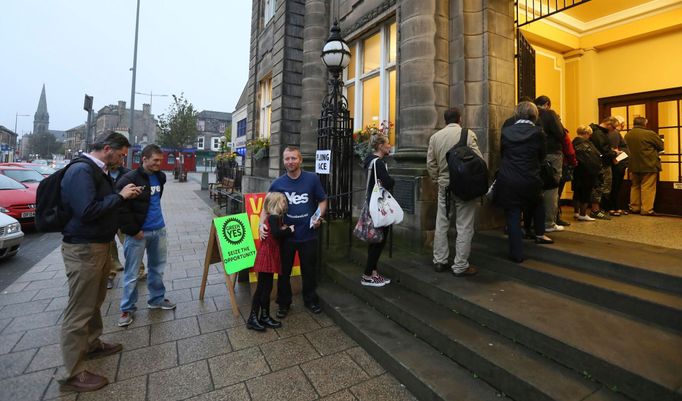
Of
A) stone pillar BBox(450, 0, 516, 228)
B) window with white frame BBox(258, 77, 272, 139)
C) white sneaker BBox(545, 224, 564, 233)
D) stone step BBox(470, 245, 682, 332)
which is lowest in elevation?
stone step BBox(470, 245, 682, 332)

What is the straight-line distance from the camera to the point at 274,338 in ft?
12.3

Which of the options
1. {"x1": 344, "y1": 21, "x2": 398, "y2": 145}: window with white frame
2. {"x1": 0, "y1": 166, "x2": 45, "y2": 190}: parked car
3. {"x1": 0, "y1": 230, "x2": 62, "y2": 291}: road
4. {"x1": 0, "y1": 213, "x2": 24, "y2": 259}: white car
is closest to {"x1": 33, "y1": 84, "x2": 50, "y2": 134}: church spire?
{"x1": 0, "y1": 166, "x2": 45, "y2": 190}: parked car

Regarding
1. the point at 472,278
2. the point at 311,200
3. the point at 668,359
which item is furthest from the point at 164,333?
the point at 668,359

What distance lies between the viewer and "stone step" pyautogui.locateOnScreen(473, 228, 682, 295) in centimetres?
312

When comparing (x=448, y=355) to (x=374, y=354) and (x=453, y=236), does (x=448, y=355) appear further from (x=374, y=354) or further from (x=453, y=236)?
(x=453, y=236)

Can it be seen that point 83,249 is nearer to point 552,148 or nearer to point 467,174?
point 467,174

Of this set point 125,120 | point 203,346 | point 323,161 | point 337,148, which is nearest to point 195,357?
point 203,346

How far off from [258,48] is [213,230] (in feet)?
35.8

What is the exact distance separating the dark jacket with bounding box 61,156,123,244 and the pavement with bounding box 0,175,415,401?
4.08 feet

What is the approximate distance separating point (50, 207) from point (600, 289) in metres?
4.82

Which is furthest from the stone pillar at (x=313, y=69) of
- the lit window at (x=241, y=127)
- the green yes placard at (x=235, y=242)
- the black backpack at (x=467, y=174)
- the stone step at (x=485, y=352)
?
the lit window at (x=241, y=127)

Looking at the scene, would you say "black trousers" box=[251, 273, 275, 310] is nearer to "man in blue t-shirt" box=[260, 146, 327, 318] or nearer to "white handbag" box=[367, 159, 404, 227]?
"man in blue t-shirt" box=[260, 146, 327, 318]

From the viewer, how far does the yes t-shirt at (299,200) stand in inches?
160

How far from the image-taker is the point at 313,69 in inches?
363
